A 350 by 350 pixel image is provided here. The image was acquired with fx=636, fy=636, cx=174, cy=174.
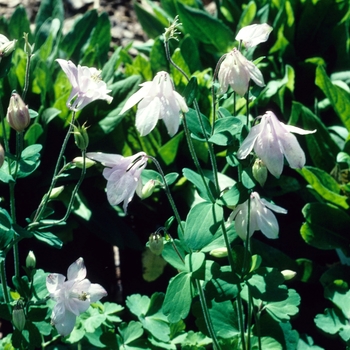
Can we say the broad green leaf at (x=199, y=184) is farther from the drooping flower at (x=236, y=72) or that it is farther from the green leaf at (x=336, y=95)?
the green leaf at (x=336, y=95)

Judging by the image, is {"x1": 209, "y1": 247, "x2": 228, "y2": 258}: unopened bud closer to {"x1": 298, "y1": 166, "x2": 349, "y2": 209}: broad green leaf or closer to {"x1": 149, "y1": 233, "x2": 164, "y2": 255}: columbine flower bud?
{"x1": 149, "y1": 233, "x2": 164, "y2": 255}: columbine flower bud

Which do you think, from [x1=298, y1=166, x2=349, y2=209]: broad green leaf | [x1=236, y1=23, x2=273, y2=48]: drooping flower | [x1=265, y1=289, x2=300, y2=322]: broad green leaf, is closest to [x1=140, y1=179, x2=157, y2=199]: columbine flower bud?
[x1=236, y1=23, x2=273, y2=48]: drooping flower

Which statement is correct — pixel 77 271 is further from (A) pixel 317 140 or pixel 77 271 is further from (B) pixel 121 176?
(A) pixel 317 140

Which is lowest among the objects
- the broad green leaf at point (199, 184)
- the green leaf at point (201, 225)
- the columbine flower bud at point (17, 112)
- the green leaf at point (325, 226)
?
the green leaf at point (325, 226)

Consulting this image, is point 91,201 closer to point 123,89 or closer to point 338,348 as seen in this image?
point 123,89

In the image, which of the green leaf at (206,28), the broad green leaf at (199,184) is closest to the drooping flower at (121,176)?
the broad green leaf at (199,184)

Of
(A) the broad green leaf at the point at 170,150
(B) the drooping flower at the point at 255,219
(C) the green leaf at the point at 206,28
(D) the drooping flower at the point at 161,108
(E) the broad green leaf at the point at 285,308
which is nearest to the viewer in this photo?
(D) the drooping flower at the point at 161,108
